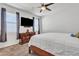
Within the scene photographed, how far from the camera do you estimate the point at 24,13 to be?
1.54 metres

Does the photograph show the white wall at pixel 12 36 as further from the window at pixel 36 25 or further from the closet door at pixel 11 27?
the window at pixel 36 25

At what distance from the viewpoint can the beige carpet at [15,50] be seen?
56.1 inches

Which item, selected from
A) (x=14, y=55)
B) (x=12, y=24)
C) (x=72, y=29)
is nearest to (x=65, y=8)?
(x=72, y=29)

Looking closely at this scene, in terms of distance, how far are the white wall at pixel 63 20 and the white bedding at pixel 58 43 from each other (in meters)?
0.11

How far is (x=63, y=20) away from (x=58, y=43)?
1.31 ft

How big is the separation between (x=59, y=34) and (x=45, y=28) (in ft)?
0.88

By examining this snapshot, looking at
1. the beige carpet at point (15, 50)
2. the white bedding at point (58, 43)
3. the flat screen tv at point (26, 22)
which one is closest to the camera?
the white bedding at point (58, 43)

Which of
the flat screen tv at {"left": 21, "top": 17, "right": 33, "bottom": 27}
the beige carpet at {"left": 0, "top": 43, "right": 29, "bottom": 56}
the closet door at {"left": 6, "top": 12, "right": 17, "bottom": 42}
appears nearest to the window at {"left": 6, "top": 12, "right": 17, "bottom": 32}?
the closet door at {"left": 6, "top": 12, "right": 17, "bottom": 42}

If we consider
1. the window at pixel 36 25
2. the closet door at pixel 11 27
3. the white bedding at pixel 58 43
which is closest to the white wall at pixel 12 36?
the closet door at pixel 11 27

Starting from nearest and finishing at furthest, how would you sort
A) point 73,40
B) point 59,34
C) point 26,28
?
point 73,40, point 59,34, point 26,28

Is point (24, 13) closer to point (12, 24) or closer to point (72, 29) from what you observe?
point (12, 24)

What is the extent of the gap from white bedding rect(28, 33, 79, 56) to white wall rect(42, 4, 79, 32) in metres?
0.11

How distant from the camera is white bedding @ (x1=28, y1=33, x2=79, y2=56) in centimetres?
130

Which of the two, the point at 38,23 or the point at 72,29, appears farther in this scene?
the point at 38,23
